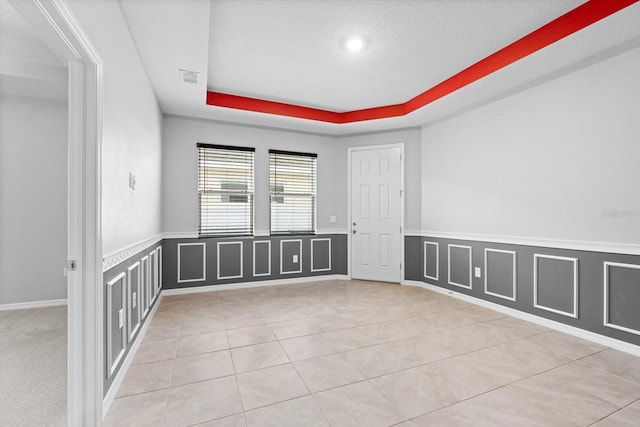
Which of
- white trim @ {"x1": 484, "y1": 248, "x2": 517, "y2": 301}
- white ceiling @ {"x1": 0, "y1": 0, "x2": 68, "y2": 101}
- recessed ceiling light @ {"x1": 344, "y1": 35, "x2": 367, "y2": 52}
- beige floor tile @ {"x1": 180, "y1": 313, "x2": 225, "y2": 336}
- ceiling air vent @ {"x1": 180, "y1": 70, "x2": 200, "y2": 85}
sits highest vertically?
recessed ceiling light @ {"x1": 344, "y1": 35, "x2": 367, "y2": 52}

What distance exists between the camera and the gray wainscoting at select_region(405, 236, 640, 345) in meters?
2.72

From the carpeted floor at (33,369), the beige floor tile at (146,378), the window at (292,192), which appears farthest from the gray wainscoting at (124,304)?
the window at (292,192)

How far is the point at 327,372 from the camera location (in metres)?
2.32

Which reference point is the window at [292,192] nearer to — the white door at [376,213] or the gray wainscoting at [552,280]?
the white door at [376,213]

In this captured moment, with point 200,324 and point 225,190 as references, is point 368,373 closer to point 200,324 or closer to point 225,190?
point 200,324

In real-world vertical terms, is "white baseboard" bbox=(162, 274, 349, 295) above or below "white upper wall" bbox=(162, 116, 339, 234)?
below

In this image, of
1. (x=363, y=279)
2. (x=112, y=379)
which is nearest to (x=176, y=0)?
(x=112, y=379)

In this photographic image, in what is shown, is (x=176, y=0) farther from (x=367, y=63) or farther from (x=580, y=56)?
(x=580, y=56)

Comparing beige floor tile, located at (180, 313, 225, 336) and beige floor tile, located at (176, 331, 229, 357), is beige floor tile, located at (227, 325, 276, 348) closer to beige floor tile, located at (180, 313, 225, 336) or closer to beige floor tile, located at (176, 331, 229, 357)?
beige floor tile, located at (176, 331, 229, 357)

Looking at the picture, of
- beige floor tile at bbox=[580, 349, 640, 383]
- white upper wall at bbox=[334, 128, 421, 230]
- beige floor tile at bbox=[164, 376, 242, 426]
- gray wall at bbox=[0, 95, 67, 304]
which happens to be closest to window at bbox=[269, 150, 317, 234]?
white upper wall at bbox=[334, 128, 421, 230]

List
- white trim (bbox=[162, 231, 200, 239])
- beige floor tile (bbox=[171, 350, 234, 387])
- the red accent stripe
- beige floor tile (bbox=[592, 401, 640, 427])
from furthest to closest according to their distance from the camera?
white trim (bbox=[162, 231, 200, 239]) < the red accent stripe < beige floor tile (bbox=[171, 350, 234, 387]) < beige floor tile (bbox=[592, 401, 640, 427])

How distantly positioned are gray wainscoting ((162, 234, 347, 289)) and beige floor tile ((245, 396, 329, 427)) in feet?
10.1

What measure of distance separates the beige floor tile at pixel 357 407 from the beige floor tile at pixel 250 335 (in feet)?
3.40

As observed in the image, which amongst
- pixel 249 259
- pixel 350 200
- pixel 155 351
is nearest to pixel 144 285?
pixel 155 351
